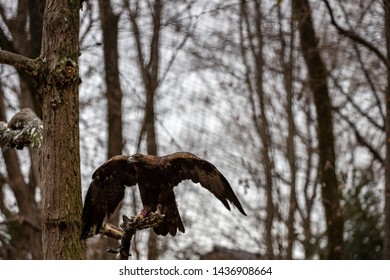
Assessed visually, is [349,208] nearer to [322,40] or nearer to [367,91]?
[367,91]

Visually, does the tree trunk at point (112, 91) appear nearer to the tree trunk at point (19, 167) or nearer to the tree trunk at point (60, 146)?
the tree trunk at point (19, 167)

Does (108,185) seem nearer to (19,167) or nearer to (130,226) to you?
(130,226)

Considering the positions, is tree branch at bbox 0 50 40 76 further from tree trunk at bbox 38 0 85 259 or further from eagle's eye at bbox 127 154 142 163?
eagle's eye at bbox 127 154 142 163

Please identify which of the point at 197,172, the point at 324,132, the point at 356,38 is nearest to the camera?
the point at 197,172

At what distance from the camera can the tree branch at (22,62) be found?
13.1 ft

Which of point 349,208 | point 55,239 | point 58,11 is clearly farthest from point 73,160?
point 349,208

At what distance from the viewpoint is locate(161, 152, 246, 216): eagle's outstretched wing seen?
4.00 m

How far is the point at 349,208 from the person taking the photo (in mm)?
10078

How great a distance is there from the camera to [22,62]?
406 centimetres

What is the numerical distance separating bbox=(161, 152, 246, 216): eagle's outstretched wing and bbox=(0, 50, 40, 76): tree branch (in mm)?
751

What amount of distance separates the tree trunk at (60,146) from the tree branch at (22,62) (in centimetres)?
5

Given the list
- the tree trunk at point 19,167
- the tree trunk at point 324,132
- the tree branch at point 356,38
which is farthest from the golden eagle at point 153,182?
the tree trunk at point 324,132

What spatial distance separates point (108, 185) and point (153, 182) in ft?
0.90

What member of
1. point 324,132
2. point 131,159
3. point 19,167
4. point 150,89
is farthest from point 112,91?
point 131,159
